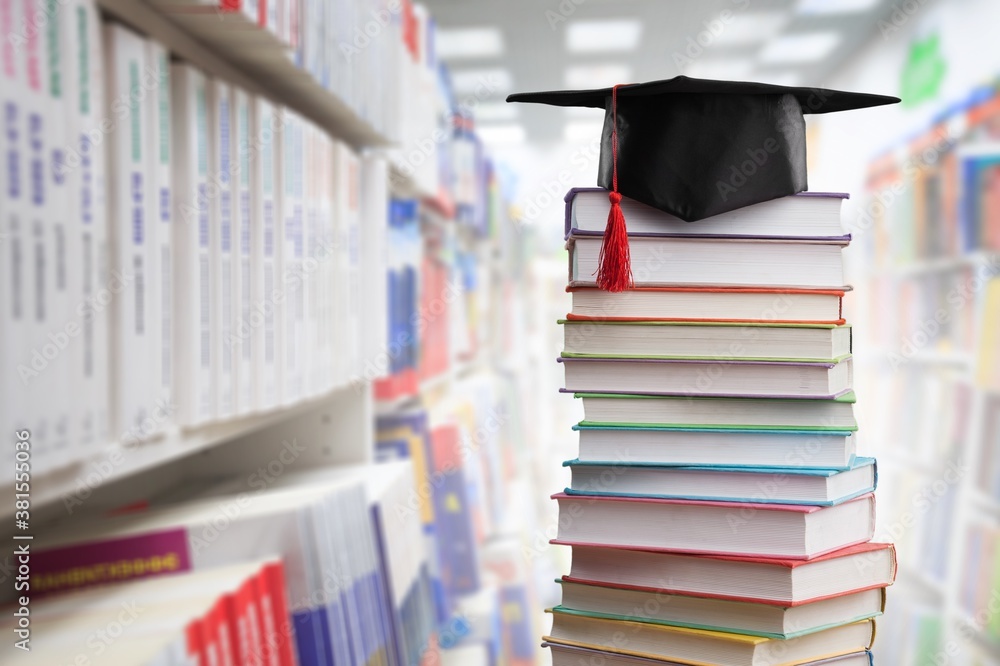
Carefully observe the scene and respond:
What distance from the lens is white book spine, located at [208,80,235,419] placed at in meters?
0.78

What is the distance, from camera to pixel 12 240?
0.48 m

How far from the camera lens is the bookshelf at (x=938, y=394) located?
7.77 ft

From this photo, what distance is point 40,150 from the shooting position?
512 mm

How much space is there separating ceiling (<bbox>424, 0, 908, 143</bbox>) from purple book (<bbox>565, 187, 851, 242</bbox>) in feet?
8.27

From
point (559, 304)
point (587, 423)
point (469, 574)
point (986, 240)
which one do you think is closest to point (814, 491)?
point (587, 423)

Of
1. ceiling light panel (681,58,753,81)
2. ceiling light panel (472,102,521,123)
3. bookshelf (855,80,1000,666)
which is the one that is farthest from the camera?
ceiling light panel (472,102,521,123)

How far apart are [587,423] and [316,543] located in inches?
15.8

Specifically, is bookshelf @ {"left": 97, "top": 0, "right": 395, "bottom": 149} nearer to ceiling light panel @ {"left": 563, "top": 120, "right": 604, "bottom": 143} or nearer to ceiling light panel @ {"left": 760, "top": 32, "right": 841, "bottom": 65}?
ceiling light panel @ {"left": 760, "top": 32, "right": 841, "bottom": 65}

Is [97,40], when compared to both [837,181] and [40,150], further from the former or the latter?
[837,181]

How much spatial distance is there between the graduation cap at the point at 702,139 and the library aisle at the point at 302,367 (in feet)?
0.10
